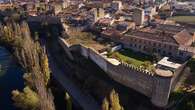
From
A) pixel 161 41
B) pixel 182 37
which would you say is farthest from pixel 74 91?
pixel 182 37

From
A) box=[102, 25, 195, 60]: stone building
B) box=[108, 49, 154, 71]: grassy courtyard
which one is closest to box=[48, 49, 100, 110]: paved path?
box=[108, 49, 154, 71]: grassy courtyard

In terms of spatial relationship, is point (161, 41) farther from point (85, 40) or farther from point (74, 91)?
point (74, 91)

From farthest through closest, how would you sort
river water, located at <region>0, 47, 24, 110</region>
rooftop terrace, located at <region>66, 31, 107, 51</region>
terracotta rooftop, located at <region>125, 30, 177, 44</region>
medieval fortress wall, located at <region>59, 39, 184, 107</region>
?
rooftop terrace, located at <region>66, 31, 107, 51</region> < terracotta rooftop, located at <region>125, 30, 177, 44</region> < river water, located at <region>0, 47, 24, 110</region> < medieval fortress wall, located at <region>59, 39, 184, 107</region>

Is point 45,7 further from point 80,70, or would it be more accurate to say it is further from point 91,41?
point 80,70

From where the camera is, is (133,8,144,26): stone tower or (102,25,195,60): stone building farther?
(133,8,144,26): stone tower

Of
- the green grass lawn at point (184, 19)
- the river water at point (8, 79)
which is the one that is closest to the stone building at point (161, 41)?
the green grass lawn at point (184, 19)

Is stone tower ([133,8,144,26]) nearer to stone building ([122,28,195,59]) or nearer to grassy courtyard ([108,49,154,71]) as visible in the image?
stone building ([122,28,195,59])

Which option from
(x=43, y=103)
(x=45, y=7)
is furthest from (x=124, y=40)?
(x=45, y=7)
